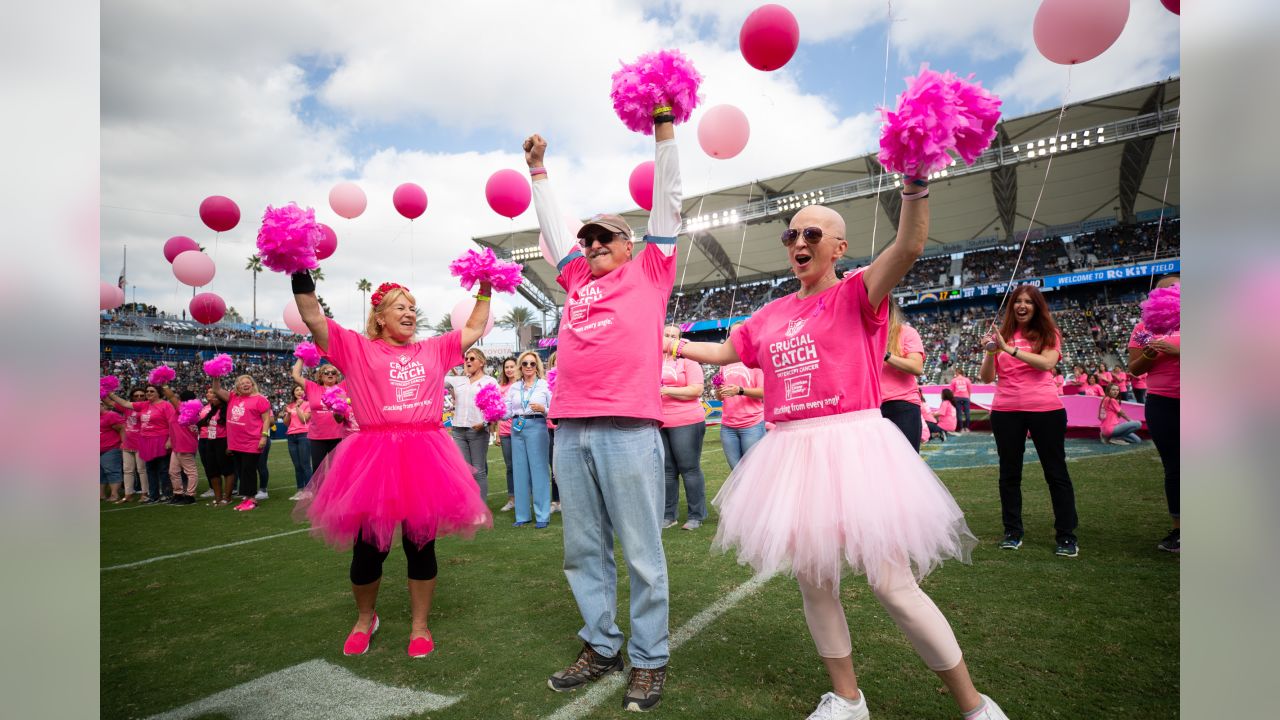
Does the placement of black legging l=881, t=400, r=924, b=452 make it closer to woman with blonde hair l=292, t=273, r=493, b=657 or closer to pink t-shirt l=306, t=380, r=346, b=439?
woman with blonde hair l=292, t=273, r=493, b=657

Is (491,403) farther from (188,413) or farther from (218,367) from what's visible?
(188,413)

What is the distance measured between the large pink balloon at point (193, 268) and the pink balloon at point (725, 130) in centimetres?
993

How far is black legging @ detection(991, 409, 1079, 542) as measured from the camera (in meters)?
4.82

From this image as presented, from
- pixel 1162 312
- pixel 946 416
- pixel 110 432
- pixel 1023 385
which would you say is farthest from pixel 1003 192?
pixel 110 432

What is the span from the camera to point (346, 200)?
11.6 m

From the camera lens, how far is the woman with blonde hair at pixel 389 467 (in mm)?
3438

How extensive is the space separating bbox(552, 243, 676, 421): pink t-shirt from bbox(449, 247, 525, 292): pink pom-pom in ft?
3.31

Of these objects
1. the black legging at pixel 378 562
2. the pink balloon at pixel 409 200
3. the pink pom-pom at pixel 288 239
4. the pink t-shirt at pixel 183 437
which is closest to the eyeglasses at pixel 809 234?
the pink pom-pom at pixel 288 239

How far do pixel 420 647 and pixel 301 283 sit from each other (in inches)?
83.9

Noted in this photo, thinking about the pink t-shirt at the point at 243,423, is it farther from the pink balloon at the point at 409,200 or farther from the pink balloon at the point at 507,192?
the pink balloon at the point at 507,192

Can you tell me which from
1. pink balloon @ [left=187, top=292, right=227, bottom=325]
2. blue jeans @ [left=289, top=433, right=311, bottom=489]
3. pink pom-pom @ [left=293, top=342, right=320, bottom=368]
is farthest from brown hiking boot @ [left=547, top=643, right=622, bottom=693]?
pink balloon @ [left=187, top=292, right=227, bottom=325]
